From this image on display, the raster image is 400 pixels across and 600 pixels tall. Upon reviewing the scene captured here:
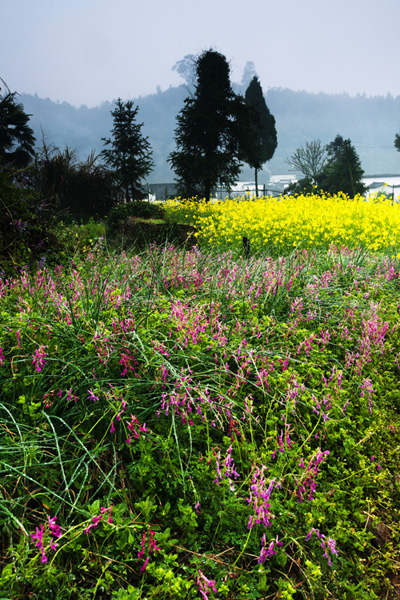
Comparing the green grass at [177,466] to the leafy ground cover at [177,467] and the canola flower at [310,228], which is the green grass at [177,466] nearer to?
the leafy ground cover at [177,467]

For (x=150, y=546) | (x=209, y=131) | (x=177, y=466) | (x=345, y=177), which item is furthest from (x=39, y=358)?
(x=345, y=177)

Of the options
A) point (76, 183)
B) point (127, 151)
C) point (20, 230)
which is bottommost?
point (20, 230)

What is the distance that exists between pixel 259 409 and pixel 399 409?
4.59 ft

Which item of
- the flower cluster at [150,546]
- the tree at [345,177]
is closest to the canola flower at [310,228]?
the flower cluster at [150,546]

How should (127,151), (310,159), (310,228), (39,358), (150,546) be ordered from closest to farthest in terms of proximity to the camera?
1. (150,546)
2. (39,358)
3. (310,228)
4. (127,151)
5. (310,159)

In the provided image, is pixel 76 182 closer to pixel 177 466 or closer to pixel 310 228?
pixel 310 228

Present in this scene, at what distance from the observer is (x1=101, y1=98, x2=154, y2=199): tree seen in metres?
25.3

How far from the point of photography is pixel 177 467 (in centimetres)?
198

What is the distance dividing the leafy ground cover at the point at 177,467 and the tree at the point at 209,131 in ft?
72.5

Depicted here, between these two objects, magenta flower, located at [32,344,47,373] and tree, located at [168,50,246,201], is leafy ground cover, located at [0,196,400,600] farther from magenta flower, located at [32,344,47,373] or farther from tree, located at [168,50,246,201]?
tree, located at [168,50,246,201]

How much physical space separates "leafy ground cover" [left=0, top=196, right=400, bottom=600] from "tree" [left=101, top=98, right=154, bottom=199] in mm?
23473

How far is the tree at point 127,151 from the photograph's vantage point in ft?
83.1

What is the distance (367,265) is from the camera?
5590mm

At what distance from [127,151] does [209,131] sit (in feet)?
17.4
